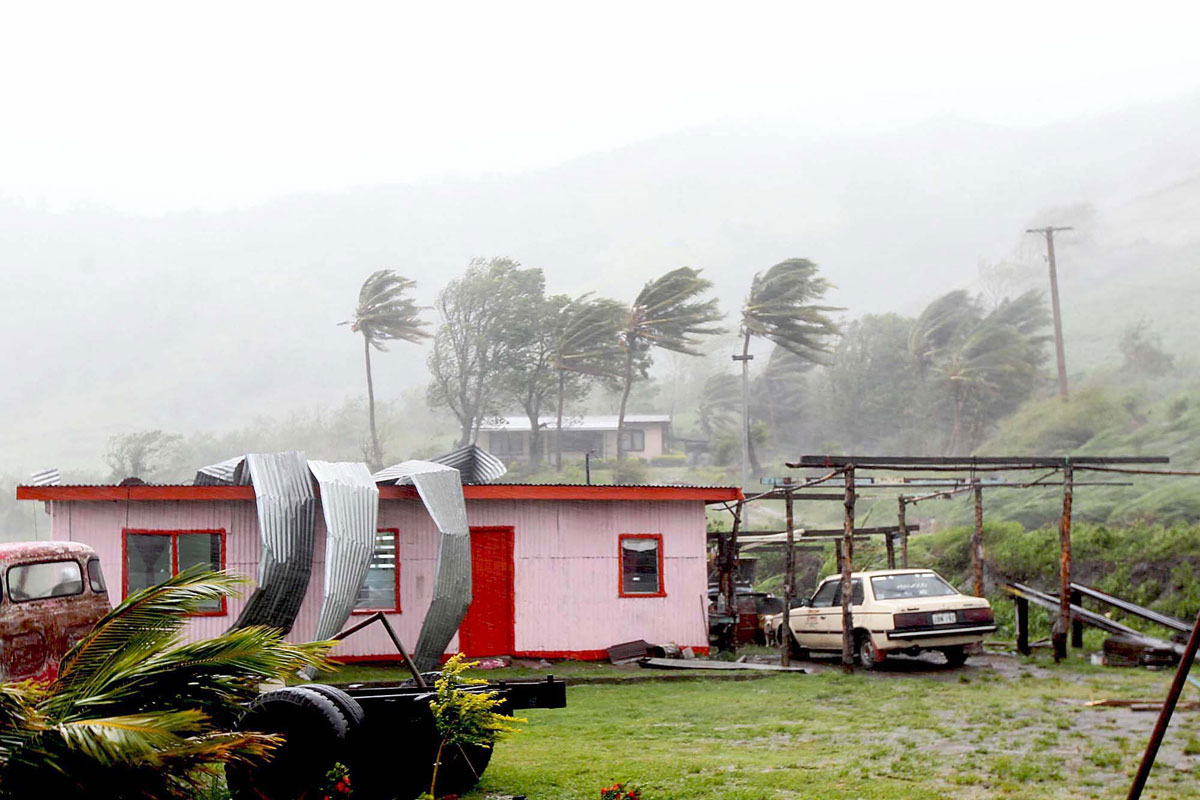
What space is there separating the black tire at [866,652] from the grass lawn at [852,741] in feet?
4.48

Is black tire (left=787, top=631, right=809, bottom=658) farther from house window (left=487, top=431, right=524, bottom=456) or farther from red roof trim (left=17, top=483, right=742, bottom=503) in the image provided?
house window (left=487, top=431, right=524, bottom=456)

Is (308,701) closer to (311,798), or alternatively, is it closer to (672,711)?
(311,798)

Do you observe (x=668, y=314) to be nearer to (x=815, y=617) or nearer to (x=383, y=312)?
(x=383, y=312)

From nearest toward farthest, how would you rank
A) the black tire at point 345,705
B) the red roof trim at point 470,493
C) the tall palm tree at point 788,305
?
1. the black tire at point 345,705
2. the red roof trim at point 470,493
3. the tall palm tree at point 788,305

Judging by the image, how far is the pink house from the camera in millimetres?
19359

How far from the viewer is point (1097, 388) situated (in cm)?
7756

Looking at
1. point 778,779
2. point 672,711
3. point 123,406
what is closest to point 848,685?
point 672,711

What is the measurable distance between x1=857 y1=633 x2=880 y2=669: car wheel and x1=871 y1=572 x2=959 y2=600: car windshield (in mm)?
696

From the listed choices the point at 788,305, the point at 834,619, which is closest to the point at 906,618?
the point at 834,619

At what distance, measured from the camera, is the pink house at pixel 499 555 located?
19359 mm

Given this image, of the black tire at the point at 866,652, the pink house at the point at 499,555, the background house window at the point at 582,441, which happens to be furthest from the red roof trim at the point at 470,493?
the background house window at the point at 582,441

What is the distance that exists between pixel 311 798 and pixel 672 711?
6.58 meters

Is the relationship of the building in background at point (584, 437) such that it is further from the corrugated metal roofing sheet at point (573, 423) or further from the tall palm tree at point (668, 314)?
the tall palm tree at point (668, 314)

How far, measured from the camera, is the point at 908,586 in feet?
65.0
